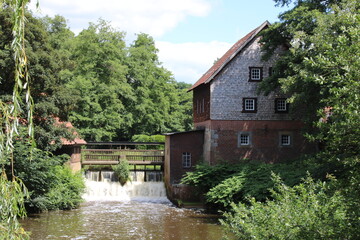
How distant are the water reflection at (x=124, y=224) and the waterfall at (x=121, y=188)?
3.46 m

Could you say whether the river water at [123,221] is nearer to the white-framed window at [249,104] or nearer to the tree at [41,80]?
the tree at [41,80]

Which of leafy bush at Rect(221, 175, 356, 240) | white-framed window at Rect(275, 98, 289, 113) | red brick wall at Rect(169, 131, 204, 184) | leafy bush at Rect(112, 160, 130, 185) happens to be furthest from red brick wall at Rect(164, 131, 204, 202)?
leafy bush at Rect(221, 175, 356, 240)

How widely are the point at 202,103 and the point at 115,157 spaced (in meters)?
7.30

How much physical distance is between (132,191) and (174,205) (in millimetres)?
4458

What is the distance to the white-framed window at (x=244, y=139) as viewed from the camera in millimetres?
29797

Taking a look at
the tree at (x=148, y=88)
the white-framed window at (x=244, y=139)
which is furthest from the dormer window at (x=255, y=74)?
the tree at (x=148, y=88)

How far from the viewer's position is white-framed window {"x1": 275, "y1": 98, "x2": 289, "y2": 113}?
99.1ft

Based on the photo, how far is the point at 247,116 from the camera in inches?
1177

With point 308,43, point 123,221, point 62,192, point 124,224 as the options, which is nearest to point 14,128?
point 124,224

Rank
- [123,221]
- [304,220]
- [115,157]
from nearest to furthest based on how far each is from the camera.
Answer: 1. [304,220]
2. [123,221]
3. [115,157]

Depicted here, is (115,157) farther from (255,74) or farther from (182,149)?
(255,74)

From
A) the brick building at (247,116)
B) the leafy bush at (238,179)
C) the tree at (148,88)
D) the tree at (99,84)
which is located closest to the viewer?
the leafy bush at (238,179)

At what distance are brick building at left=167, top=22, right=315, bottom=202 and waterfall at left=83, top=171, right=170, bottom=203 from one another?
9.35 feet

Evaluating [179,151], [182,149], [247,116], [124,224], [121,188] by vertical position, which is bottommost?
[124,224]
